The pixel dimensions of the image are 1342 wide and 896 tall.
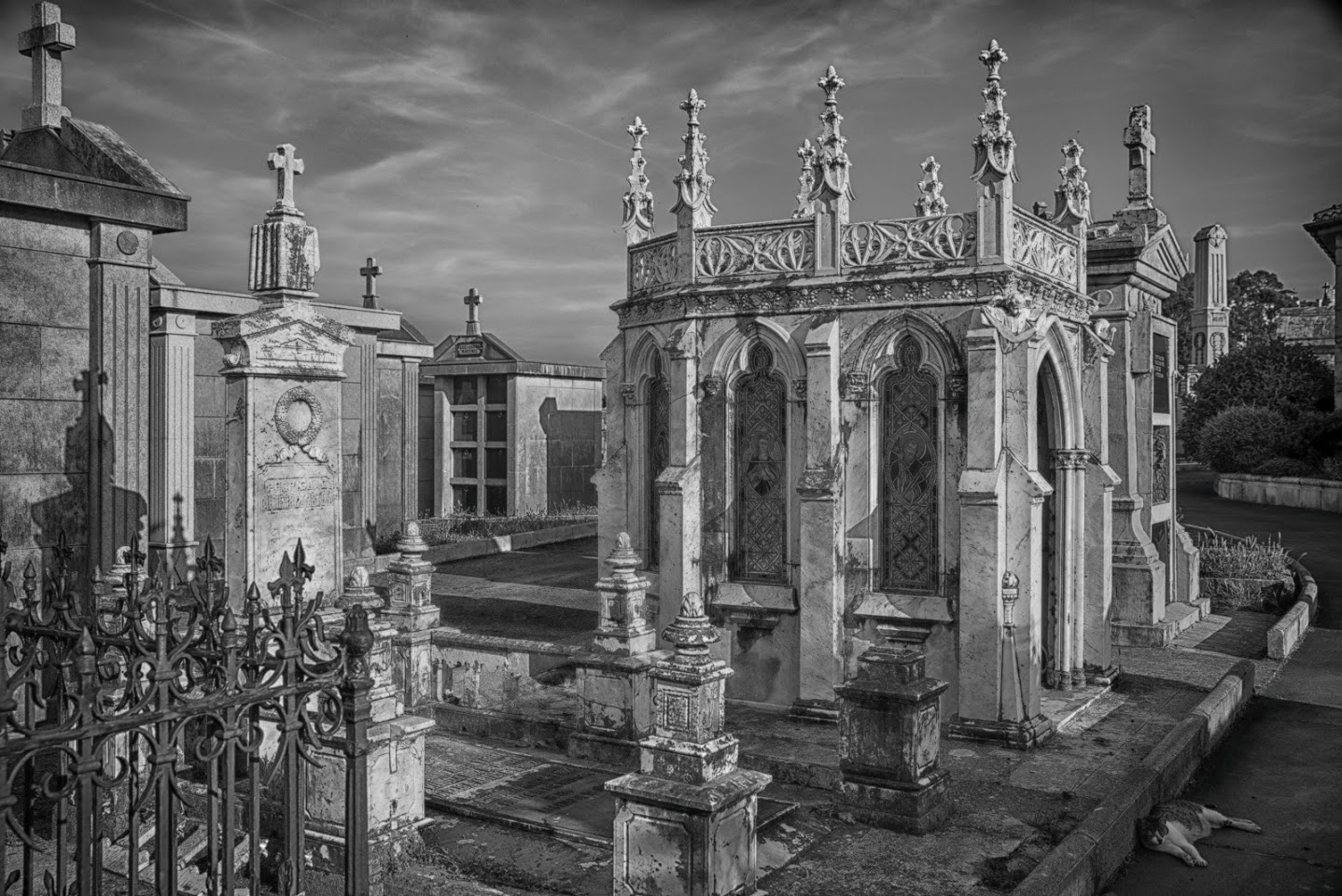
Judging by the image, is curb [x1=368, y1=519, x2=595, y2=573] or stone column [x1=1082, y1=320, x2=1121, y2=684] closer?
stone column [x1=1082, y1=320, x2=1121, y2=684]

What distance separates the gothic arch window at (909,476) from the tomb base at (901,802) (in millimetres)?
3068

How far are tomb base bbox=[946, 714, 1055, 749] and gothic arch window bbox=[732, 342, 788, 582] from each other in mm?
2480

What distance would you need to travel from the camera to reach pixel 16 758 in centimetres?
389

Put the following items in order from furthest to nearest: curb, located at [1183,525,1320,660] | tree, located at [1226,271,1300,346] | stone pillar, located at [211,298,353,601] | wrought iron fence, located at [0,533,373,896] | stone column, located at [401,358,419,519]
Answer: tree, located at [1226,271,1300,346]
stone column, located at [401,358,419,519]
curb, located at [1183,525,1320,660]
stone pillar, located at [211,298,353,601]
wrought iron fence, located at [0,533,373,896]

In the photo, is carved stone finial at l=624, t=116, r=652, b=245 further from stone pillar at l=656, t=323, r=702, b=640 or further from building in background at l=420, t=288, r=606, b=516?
building in background at l=420, t=288, r=606, b=516

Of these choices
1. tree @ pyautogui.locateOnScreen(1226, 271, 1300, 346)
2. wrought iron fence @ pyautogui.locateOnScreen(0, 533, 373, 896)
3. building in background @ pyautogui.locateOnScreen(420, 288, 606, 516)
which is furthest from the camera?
tree @ pyautogui.locateOnScreen(1226, 271, 1300, 346)

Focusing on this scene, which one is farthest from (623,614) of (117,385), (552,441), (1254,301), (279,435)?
(1254,301)

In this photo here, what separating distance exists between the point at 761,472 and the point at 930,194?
550 cm

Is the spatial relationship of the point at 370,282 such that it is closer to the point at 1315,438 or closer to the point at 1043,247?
the point at 1043,247

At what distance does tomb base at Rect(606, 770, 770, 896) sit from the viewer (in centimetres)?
674

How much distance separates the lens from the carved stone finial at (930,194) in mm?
15508

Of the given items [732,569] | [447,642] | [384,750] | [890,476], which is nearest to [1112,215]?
[890,476]

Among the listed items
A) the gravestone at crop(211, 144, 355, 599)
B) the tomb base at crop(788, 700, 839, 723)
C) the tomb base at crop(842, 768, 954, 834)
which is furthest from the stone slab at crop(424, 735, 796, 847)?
the tomb base at crop(788, 700, 839, 723)

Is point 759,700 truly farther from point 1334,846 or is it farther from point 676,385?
point 1334,846
